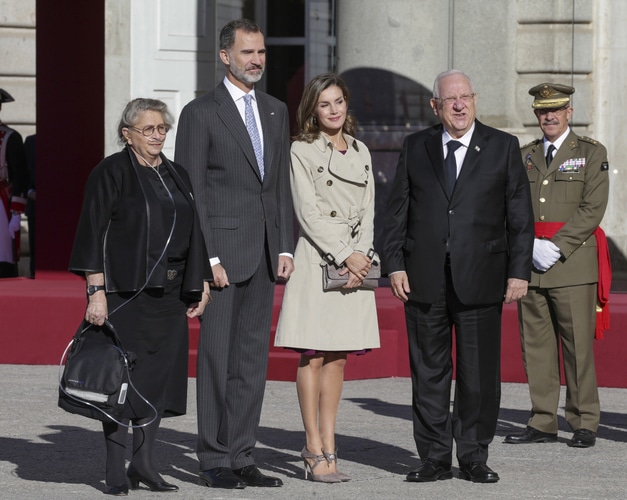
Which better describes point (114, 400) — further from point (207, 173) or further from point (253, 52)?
point (253, 52)

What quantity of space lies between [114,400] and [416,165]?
64.4 inches

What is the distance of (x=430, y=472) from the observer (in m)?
7.07

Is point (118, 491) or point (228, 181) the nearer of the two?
point (118, 491)

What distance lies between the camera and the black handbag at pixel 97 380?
6582mm

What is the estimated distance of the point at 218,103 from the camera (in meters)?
7.05

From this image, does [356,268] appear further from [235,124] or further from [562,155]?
[562,155]

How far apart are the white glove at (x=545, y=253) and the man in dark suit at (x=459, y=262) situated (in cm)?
103

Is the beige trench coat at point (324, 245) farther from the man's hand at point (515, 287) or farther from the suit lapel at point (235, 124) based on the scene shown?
the man's hand at point (515, 287)

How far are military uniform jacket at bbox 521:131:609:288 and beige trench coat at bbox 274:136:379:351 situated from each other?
1433mm

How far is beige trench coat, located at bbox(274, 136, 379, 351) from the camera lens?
7098mm

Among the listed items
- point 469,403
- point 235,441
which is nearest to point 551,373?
point 469,403

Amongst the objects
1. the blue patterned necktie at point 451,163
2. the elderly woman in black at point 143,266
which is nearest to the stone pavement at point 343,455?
the elderly woman in black at point 143,266

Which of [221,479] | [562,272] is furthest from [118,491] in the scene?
[562,272]

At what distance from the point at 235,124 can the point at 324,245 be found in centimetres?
62
